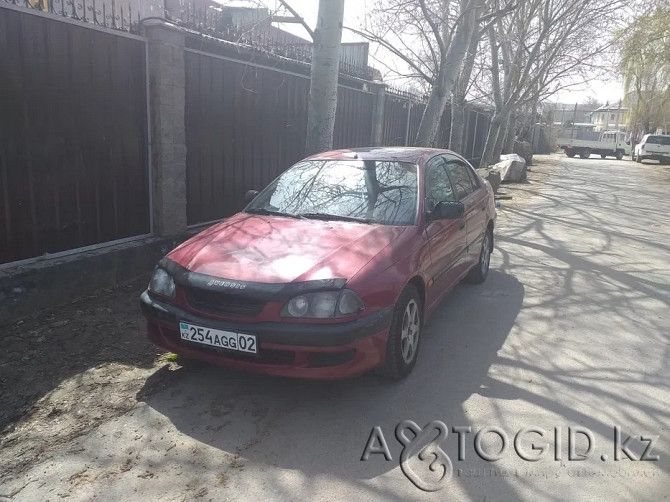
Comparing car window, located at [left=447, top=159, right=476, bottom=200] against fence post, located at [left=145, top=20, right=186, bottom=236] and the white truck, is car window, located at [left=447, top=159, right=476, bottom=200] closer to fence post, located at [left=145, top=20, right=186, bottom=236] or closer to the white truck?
fence post, located at [left=145, top=20, right=186, bottom=236]

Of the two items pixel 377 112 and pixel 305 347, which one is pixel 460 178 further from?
pixel 377 112

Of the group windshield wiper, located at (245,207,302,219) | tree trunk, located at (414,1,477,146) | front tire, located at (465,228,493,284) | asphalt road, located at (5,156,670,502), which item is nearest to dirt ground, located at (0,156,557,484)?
asphalt road, located at (5,156,670,502)

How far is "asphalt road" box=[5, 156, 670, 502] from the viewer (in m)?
2.67

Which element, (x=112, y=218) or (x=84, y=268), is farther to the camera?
(x=112, y=218)

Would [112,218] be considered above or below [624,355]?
above

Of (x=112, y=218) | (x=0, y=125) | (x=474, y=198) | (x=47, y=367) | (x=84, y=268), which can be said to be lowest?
(x=47, y=367)

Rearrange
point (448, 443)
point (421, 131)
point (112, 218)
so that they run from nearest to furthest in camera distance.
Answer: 1. point (448, 443)
2. point (112, 218)
3. point (421, 131)

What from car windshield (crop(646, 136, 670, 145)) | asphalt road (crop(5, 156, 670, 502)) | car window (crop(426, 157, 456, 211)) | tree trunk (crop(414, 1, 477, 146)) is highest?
tree trunk (crop(414, 1, 477, 146))

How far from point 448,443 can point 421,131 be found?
790 cm

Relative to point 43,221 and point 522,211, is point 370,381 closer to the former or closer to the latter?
point 43,221

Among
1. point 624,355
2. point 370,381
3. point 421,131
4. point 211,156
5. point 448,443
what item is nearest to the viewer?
point 448,443

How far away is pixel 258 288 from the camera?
3195 millimetres

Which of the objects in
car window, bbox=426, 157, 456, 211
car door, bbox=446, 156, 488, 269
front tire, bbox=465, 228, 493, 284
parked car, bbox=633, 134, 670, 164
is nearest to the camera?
car window, bbox=426, 157, 456, 211

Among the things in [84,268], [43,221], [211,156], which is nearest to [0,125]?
[43,221]
